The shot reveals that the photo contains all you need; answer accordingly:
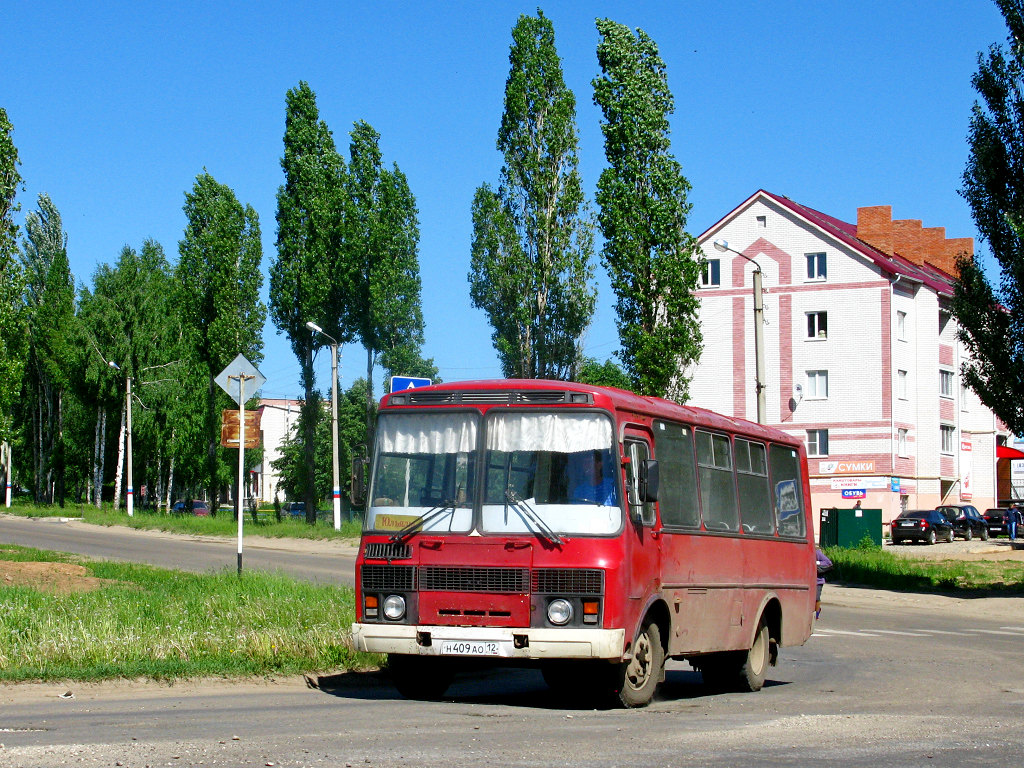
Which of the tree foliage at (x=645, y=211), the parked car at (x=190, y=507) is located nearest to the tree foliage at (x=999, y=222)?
the tree foliage at (x=645, y=211)

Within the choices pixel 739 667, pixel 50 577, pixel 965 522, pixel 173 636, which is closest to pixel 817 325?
pixel 965 522

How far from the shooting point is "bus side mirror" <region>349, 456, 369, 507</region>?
10.7m

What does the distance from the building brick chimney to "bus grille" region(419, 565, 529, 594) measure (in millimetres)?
57225

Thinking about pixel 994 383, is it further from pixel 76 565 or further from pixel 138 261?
pixel 138 261

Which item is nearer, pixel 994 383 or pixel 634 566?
pixel 634 566

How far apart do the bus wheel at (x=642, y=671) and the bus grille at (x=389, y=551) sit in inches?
76.8

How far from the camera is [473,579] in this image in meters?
10.1

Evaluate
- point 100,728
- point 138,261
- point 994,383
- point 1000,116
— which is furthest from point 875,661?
point 138,261

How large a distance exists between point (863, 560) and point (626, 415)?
82.1 ft

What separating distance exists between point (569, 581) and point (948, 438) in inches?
2265

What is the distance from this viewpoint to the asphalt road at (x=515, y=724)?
7441 millimetres

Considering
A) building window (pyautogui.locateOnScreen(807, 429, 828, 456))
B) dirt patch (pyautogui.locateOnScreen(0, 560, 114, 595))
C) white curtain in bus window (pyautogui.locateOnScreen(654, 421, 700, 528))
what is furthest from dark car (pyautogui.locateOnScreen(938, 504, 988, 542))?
white curtain in bus window (pyautogui.locateOnScreen(654, 421, 700, 528))

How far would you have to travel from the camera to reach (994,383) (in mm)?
28516

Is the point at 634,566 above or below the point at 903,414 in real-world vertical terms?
below
